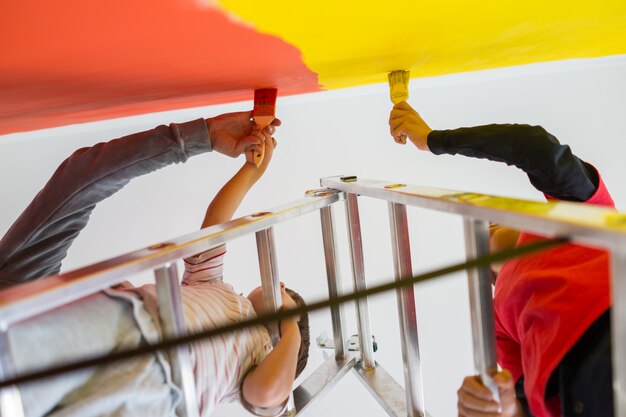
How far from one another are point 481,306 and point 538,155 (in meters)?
0.28

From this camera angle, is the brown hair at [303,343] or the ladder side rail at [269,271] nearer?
the ladder side rail at [269,271]

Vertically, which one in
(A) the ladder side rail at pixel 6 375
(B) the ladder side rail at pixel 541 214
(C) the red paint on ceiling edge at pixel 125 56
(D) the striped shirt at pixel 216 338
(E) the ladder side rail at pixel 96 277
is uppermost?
(C) the red paint on ceiling edge at pixel 125 56

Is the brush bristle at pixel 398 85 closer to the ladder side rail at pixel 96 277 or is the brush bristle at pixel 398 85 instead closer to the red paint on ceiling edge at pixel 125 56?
the red paint on ceiling edge at pixel 125 56

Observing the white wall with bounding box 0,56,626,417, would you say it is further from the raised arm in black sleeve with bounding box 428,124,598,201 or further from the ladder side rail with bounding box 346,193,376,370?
the raised arm in black sleeve with bounding box 428,124,598,201

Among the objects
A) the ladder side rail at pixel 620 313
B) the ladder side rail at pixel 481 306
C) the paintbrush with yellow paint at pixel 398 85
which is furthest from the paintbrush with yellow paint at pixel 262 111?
the ladder side rail at pixel 620 313

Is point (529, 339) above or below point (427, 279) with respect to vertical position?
below

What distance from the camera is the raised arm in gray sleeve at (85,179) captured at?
0.78 metres

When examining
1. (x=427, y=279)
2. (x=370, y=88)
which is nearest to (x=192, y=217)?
(x=370, y=88)

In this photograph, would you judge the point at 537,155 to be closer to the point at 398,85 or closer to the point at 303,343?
the point at 398,85

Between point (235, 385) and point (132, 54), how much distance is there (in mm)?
505

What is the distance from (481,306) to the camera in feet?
1.51

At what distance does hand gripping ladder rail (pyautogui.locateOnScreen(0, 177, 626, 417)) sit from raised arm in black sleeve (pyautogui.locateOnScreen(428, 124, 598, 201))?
0.51ft

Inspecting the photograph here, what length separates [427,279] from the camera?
0.29m

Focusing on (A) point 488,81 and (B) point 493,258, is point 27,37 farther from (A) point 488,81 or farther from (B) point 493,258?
(A) point 488,81
